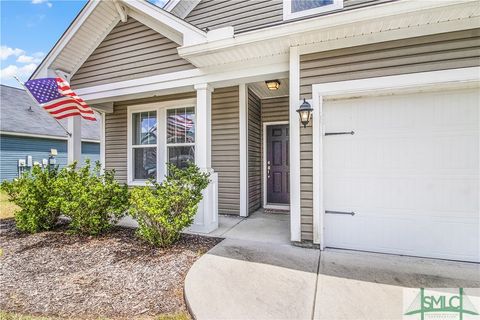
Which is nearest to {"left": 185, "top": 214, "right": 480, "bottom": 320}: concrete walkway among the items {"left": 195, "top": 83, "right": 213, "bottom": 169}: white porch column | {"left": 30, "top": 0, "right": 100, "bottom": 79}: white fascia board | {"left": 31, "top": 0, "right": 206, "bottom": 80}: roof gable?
{"left": 195, "top": 83, "right": 213, "bottom": 169}: white porch column

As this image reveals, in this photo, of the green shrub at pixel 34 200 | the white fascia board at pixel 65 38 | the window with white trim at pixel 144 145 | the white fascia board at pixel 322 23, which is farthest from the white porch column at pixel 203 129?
the white fascia board at pixel 65 38

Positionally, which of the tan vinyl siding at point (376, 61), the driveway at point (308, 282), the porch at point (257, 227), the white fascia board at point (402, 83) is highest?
the tan vinyl siding at point (376, 61)

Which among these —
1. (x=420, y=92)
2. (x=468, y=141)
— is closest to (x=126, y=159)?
(x=420, y=92)

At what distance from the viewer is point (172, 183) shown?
11.8 ft

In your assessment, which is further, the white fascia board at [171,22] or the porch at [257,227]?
the porch at [257,227]

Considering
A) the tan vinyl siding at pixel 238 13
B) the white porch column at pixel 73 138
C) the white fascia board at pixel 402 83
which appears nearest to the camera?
the white fascia board at pixel 402 83

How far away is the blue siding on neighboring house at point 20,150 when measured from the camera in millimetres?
11195

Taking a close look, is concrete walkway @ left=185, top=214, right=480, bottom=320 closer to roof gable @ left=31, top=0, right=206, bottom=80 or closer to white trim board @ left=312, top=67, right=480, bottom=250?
white trim board @ left=312, top=67, right=480, bottom=250

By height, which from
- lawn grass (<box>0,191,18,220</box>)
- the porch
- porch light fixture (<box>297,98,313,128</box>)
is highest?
porch light fixture (<box>297,98,313,128</box>)

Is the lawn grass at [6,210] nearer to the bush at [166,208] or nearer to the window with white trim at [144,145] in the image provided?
the window with white trim at [144,145]

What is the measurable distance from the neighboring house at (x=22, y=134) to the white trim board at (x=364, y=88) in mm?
12304

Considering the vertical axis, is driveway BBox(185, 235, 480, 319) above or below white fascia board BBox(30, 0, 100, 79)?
below

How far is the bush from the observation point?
338 centimetres

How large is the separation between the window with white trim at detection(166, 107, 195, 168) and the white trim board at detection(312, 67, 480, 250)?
3063mm
